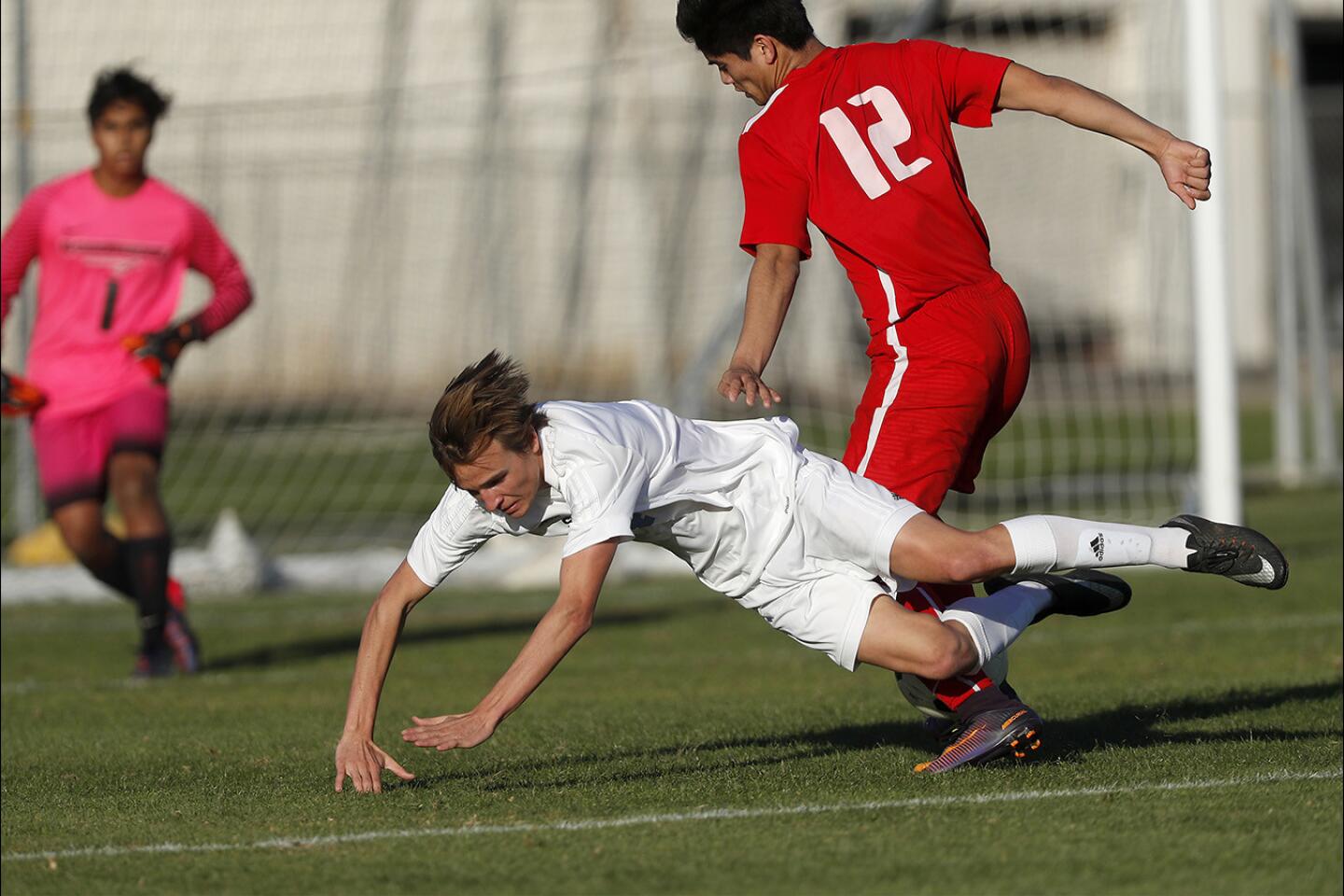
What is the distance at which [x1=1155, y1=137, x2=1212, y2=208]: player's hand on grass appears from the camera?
5.07m

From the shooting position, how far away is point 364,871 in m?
4.02

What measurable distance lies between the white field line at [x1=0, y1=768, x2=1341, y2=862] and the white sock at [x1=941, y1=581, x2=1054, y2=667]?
483 mm

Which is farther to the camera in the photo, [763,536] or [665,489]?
[763,536]

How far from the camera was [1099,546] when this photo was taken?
4973 mm

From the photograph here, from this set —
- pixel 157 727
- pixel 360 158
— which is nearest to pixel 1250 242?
pixel 360 158

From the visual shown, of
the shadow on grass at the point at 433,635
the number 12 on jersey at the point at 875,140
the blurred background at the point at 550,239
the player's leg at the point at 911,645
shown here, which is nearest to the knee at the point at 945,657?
the player's leg at the point at 911,645

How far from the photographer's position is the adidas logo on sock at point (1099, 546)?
16.3ft

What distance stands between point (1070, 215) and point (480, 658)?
34.0 ft

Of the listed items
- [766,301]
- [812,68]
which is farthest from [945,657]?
[812,68]

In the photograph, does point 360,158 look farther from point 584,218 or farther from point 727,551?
point 727,551

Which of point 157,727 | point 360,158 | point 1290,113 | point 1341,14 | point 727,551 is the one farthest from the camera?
point 1341,14

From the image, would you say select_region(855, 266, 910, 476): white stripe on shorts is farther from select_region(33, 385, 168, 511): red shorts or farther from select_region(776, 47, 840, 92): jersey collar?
select_region(33, 385, 168, 511): red shorts

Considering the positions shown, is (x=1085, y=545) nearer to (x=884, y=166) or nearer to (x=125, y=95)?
(x=884, y=166)

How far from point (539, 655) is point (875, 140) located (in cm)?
181
